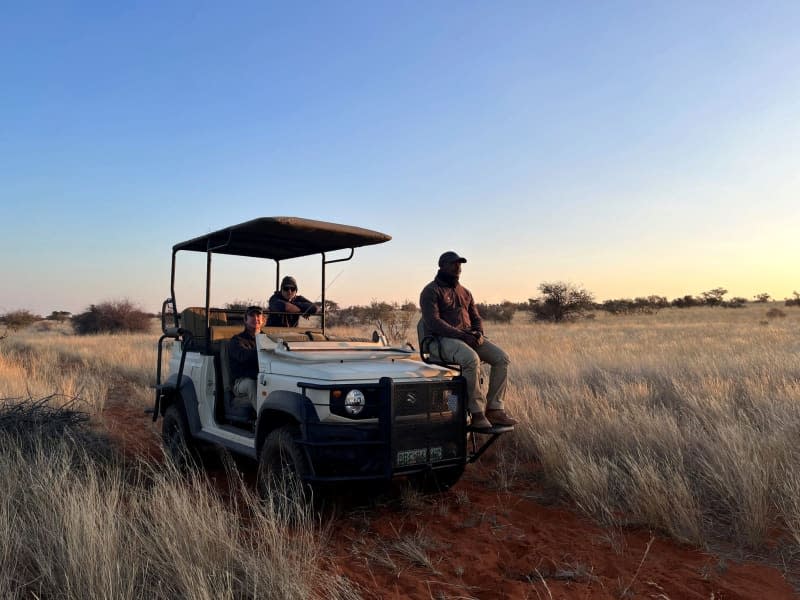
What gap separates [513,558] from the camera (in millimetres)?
3912

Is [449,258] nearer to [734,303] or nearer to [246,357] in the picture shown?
[246,357]

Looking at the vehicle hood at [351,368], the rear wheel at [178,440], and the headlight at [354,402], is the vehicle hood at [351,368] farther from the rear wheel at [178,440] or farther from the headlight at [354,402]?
the rear wheel at [178,440]

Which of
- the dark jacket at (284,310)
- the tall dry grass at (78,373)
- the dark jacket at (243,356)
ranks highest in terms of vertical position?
the dark jacket at (284,310)

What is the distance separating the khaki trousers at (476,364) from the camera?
16.6ft

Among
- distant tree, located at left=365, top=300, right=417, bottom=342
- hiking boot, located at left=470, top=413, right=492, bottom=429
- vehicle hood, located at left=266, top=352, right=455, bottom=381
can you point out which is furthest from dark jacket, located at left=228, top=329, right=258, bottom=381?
distant tree, located at left=365, top=300, right=417, bottom=342

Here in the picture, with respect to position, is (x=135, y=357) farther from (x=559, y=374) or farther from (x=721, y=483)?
(x=721, y=483)

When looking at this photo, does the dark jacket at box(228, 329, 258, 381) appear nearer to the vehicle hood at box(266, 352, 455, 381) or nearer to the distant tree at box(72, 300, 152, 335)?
the vehicle hood at box(266, 352, 455, 381)

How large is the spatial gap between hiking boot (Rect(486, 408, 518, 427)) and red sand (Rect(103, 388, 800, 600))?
0.69 m

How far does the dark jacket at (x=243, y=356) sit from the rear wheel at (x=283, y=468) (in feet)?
4.23

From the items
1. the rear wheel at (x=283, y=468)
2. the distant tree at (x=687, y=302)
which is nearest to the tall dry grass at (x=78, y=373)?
the rear wheel at (x=283, y=468)

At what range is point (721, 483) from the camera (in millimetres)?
4629

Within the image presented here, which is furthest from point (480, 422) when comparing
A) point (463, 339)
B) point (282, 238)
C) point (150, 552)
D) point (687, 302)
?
point (687, 302)

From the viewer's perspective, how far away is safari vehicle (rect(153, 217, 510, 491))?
160 inches

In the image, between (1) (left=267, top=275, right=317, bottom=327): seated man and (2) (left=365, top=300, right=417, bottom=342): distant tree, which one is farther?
(2) (left=365, top=300, right=417, bottom=342): distant tree
